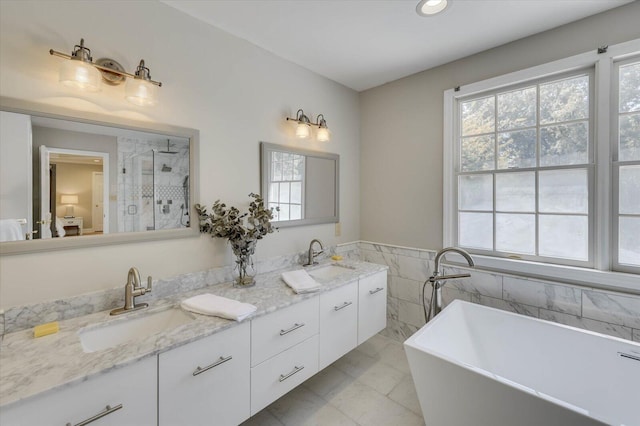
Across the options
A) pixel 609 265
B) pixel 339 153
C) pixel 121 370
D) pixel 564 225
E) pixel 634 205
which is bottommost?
pixel 121 370

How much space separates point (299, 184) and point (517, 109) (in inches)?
74.1

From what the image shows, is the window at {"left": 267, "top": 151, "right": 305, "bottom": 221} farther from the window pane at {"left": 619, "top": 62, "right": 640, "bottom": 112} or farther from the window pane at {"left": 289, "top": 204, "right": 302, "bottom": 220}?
the window pane at {"left": 619, "top": 62, "right": 640, "bottom": 112}

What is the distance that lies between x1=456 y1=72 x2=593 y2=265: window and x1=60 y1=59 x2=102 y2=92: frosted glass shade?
8.65 feet

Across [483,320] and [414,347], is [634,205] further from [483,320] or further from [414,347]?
[414,347]

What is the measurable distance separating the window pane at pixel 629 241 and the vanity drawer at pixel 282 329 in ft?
6.66

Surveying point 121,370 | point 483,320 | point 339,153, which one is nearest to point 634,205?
point 483,320

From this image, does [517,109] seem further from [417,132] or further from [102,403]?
[102,403]

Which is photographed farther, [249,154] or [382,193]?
[382,193]

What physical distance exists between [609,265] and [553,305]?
1.41 ft

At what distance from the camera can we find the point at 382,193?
2.98 meters

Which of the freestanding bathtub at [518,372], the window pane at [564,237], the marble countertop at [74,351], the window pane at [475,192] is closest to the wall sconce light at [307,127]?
the window pane at [475,192]

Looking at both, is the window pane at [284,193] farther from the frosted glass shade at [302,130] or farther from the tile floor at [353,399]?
the tile floor at [353,399]

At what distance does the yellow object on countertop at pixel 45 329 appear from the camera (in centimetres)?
122

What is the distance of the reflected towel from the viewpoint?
1245mm
